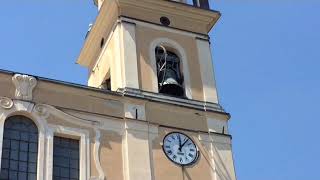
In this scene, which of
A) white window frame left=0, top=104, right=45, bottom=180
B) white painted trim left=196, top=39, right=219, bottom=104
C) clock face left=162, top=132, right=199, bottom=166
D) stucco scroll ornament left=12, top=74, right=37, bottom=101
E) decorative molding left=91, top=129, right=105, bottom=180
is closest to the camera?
white window frame left=0, top=104, right=45, bottom=180

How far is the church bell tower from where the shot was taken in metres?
21.7

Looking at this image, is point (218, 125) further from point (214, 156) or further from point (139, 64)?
point (139, 64)

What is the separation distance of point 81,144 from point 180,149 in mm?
2989

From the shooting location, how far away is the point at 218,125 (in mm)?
22469

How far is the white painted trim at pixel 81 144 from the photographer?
1959 centimetres

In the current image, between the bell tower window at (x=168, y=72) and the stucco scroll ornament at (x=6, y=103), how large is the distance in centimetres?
499

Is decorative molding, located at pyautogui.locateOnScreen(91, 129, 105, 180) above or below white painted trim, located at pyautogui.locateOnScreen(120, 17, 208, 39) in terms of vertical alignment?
below

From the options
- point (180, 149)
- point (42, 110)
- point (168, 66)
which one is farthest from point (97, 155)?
point (168, 66)

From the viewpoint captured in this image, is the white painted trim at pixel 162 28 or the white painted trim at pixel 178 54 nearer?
the white painted trim at pixel 178 54

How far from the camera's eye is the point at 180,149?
21344 millimetres

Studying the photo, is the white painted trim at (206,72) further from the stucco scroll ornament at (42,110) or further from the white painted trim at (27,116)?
the white painted trim at (27,116)

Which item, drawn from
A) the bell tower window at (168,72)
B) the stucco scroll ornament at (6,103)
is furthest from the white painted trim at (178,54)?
the stucco scroll ornament at (6,103)

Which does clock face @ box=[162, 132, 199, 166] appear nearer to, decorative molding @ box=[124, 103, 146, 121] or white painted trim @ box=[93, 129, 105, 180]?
decorative molding @ box=[124, 103, 146, 121]

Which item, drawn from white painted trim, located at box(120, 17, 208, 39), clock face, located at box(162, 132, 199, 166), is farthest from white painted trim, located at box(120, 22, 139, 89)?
clock face, located at box(162, 132, 199, 166)
